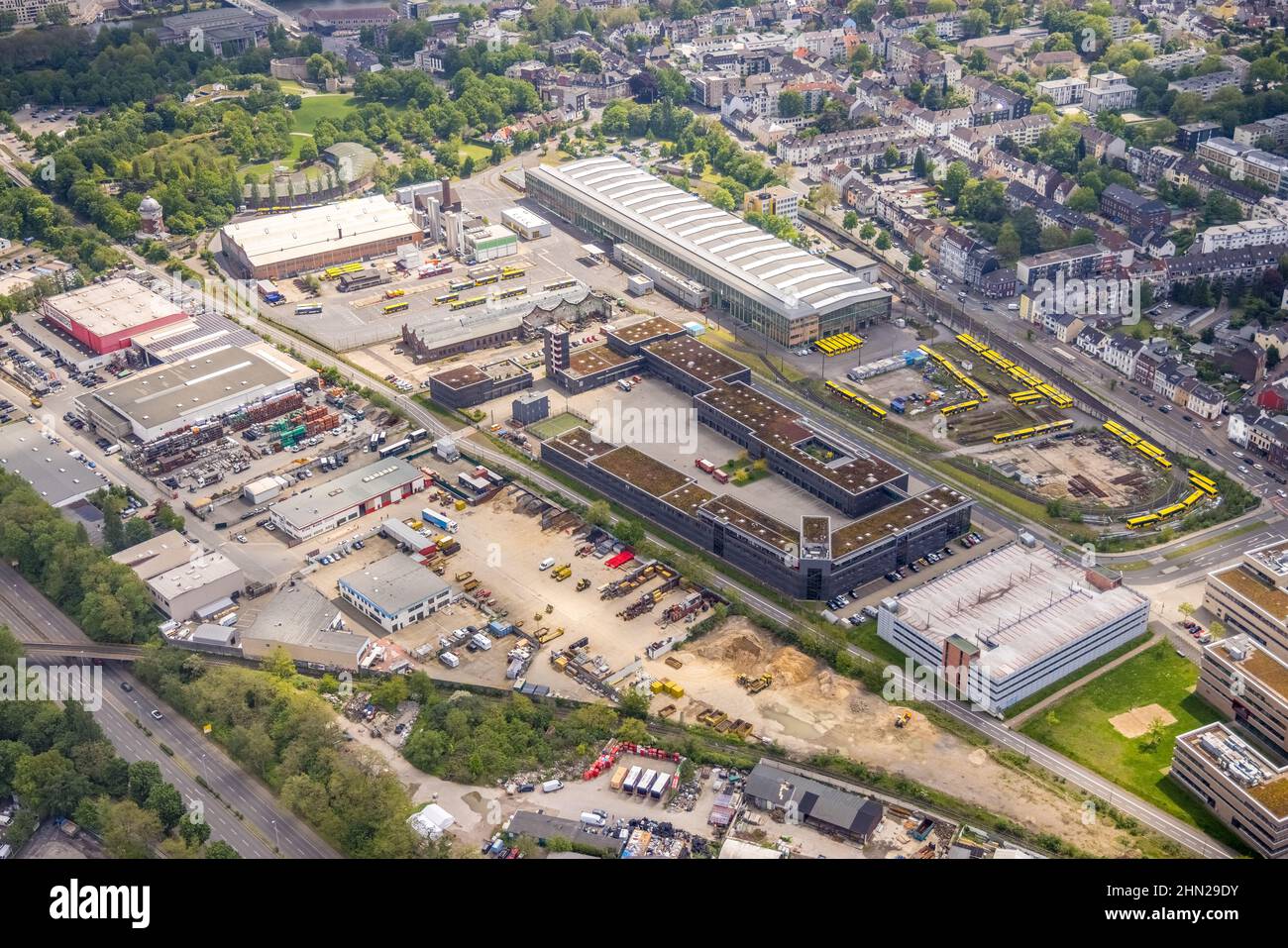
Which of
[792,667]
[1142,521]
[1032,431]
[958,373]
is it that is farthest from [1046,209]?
[792,667]

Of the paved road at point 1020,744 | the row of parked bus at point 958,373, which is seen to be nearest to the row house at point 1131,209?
the row of parked bus at point 958,373

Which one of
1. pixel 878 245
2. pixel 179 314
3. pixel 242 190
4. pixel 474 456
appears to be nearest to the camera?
pixel 474 456

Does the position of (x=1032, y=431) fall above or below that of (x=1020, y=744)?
above

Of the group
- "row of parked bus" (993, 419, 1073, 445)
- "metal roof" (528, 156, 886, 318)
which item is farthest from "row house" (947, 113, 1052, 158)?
"row of parked bus" (993, 419, 1073, 445)

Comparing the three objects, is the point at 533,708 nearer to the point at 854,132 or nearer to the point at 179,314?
the point at 179,314

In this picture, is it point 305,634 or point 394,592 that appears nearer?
point 305,634

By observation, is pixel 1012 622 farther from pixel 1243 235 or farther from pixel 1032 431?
pixel 1243 235

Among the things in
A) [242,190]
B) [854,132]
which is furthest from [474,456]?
[854,132]
